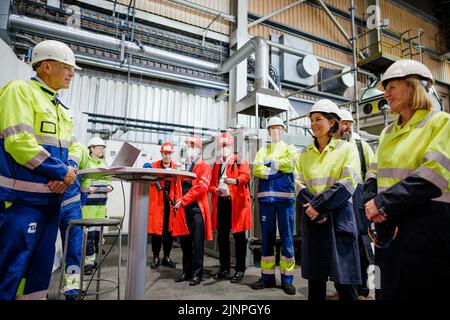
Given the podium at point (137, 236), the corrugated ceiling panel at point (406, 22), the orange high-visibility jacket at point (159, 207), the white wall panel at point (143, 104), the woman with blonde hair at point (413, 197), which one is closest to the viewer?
the woman with blonde hair at point (413, 197)

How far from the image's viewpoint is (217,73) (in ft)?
23.9

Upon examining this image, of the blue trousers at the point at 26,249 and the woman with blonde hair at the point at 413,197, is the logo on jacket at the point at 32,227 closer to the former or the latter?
the blue trousers at the point at 26,249

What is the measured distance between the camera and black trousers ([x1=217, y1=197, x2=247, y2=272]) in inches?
130

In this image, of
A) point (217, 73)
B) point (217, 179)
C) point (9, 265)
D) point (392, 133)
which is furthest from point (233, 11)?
point (9, 265)

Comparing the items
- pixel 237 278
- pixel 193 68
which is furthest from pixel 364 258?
pixel 193 68

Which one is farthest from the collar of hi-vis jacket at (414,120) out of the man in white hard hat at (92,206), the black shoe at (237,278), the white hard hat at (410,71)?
the man in white hard hat at (92,206)

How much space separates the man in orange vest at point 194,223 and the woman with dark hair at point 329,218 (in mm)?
1430

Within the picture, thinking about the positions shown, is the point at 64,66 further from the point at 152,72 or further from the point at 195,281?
the point at 152,72

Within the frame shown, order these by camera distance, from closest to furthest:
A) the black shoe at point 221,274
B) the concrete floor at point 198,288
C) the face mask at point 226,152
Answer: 1. the concrete floor at point 198,288
2. the black shoe at point 221,274
3. the face mask at point 226,152

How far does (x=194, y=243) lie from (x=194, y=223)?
22 centimetres

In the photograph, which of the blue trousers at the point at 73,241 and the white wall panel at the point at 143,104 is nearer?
the blue trousers at the point at 73,241

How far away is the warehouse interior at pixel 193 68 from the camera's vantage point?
4.95 m

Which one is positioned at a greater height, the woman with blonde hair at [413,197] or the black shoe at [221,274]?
the woman with blonde hair at [413,197]
